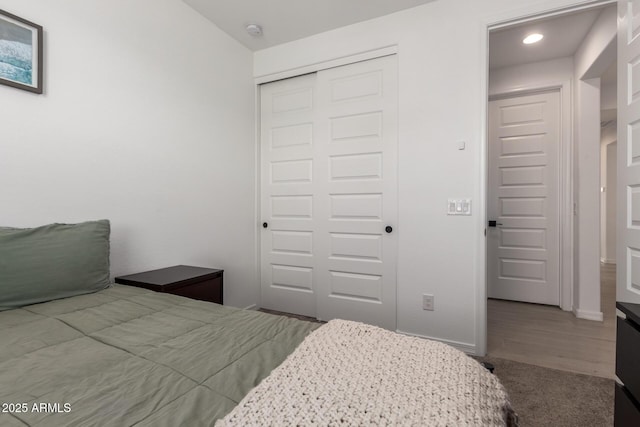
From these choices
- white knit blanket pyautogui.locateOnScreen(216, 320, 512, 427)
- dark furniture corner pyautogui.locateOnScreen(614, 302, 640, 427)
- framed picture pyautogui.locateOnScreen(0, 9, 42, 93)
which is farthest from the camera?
framed picture pyautogui.locateOnScreen(0, 9, 42, 93)

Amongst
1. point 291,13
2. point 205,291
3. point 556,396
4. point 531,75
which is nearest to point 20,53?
point 205,291

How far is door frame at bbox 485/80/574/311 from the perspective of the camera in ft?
10.4

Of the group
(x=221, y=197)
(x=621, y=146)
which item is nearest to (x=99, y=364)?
(x=221, y=197)

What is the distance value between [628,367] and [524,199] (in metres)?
2.95

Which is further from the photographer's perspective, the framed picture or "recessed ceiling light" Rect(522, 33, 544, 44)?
"recessed ceiling light" Rect(522, 33, 544, 44)

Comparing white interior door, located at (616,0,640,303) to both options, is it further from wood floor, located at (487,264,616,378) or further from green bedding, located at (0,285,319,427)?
green bedding, located at (0,285,319,427)

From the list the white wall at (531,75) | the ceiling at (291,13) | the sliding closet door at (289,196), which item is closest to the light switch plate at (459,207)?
the sliding closet door at (289,196)

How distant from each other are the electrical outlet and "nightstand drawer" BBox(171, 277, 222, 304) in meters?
1.57

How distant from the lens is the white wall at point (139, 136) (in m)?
1.60

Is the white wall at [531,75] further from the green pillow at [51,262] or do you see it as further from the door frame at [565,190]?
the green pillow at [51,262]

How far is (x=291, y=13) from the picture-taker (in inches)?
98.6

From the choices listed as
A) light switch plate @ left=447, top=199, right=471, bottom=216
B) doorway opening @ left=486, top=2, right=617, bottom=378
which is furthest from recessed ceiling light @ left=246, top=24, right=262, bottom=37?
light switch plate @ left=447, top=199, right=471, bottom=216

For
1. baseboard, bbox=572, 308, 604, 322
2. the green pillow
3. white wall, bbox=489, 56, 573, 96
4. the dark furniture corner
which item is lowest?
baseboard, bbox=572, 308, 604, 322

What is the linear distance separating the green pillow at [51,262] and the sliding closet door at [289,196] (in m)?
1.67
